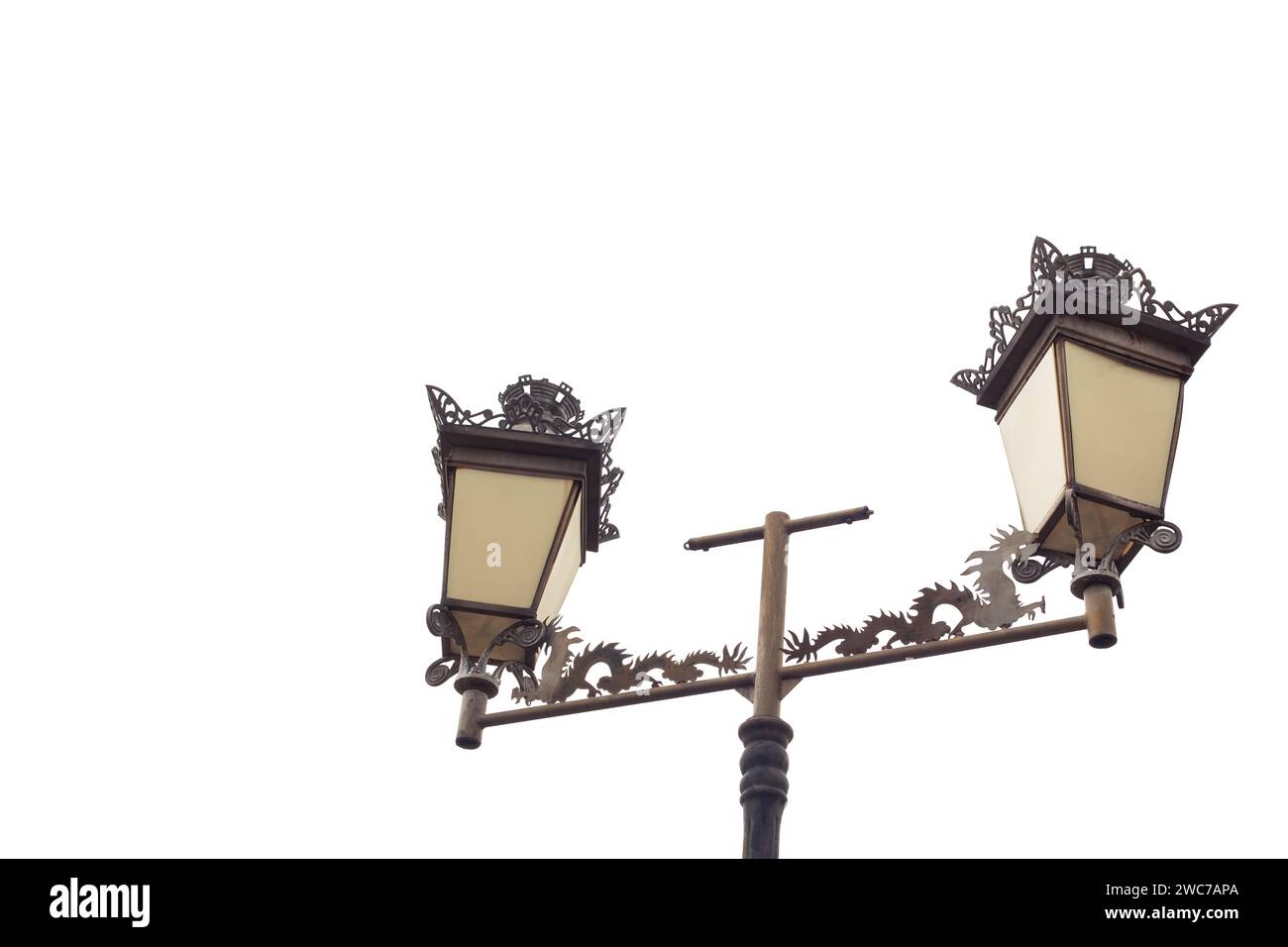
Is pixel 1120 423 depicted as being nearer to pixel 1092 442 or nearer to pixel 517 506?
pixel 1092 442

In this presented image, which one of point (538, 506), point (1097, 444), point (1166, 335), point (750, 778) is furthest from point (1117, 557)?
point (538, 506)

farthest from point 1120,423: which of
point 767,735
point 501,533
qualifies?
point 501,533

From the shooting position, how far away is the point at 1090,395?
17.6 feet

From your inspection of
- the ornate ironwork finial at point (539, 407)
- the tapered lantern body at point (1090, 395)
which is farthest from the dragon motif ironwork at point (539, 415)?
the tapered lantern body at point (1090, 395)

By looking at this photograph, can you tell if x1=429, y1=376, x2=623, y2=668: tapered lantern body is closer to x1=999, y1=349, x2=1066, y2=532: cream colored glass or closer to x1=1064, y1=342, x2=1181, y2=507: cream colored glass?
x1=999, y1=349, x2=1066, y2=532: cream colored glass

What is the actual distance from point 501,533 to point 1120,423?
6.99ft

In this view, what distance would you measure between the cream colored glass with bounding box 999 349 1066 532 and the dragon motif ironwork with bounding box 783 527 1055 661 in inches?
4.5

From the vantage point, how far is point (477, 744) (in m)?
5.80

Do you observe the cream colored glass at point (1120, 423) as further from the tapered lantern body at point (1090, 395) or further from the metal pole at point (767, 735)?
the metal pole at point (767, 735)

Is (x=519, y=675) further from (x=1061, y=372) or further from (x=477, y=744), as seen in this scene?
(x=1061, y=372)

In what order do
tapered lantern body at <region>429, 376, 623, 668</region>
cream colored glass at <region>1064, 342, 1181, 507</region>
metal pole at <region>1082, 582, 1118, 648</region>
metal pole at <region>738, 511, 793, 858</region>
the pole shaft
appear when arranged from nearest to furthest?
metal pole at <region>1082, 582, 1118, 648</region>, metal pole at <region>738, 511, 793, 858</region>, cream colored glass at <region>1064, 342, 1181, 507</region>, the pole shaft, tapered lantern body at <region>429, 376, 623, 668</region>

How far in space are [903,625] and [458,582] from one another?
1.55 metres

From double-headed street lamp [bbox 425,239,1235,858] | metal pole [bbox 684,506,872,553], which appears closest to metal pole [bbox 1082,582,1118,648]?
double-headed street lamp [bbox 425,239,1235,858]

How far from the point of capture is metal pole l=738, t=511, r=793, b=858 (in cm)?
508
